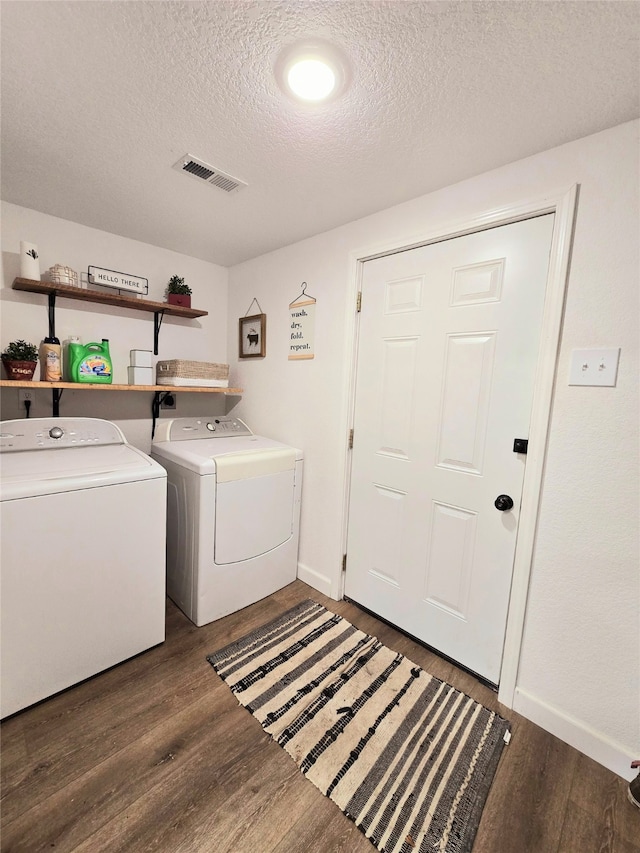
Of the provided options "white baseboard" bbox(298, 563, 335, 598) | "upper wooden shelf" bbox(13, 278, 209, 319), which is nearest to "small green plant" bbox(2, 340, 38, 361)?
"upper wooden shelf" bbox(13, 278, 209, 319)

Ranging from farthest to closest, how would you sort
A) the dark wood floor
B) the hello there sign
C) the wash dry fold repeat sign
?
the wash dry fold repeat sign → the hello there sign → the dark wood floor

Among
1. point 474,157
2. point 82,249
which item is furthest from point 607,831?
point 82,249

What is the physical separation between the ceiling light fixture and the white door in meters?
0.80

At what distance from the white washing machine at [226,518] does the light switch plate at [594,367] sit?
1.48 meters

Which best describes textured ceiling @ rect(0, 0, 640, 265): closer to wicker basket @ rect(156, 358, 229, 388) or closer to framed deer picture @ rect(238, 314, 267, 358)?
framed deer picture @ rect(238, 314, 267, 358)

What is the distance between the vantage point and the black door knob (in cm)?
146

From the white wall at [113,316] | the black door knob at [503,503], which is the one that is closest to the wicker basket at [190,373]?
the white wall at [113,316]

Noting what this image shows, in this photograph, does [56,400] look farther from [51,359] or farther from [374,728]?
[374,728]

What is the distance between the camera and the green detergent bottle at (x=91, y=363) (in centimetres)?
200

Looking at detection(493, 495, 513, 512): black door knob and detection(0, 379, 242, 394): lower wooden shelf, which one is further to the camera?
detection(0, 379, 242, 394): lower wooden shelf

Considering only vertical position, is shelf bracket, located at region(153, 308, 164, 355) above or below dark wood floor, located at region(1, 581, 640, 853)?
above

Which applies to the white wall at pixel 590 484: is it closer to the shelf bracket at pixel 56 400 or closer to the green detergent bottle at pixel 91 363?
the green detergent bottle at pixel 91 363

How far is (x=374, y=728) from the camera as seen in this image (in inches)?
53.8

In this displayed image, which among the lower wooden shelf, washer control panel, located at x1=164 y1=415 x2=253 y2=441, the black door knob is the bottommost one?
the black door knob
